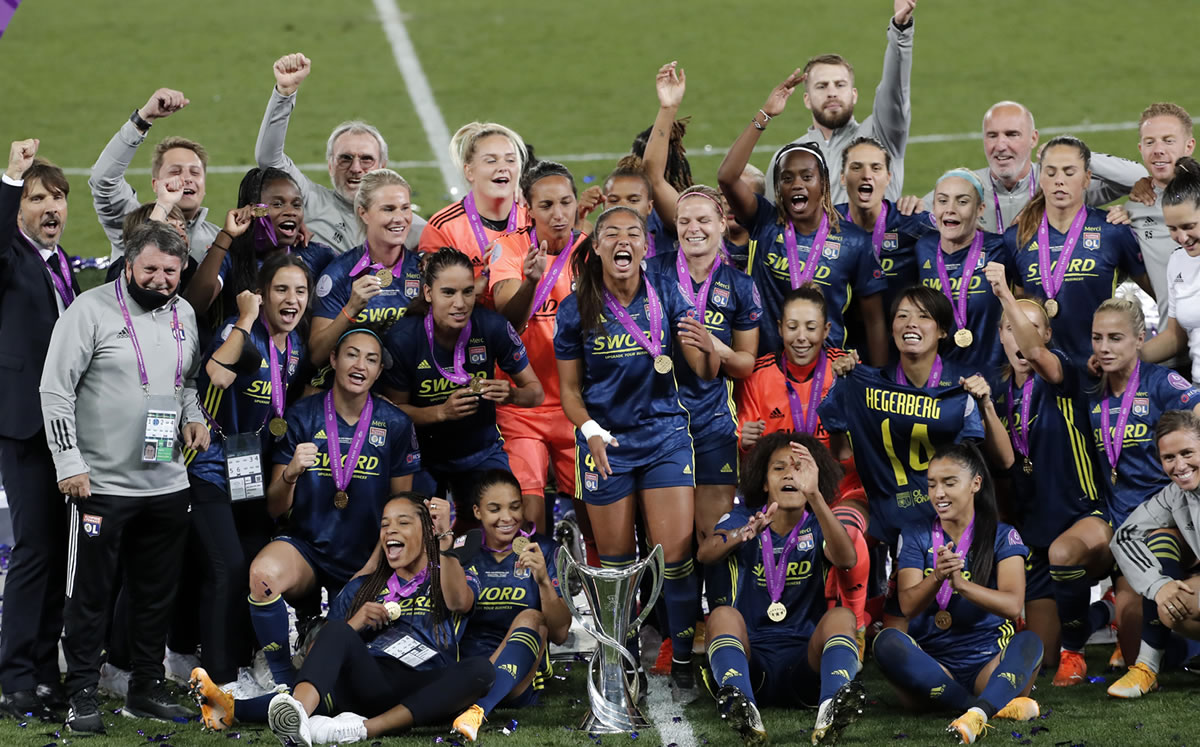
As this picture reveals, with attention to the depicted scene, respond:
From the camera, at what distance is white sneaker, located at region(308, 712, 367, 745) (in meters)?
5.96

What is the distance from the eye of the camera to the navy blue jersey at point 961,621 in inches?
252

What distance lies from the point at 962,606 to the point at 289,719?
2608 millimetres

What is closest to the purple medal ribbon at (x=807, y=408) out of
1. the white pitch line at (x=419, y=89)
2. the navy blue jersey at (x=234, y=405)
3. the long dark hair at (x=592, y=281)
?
the long dark hair at (x=592, y=281)

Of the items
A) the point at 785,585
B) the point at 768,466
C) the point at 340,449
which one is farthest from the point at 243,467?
the point at 785,585

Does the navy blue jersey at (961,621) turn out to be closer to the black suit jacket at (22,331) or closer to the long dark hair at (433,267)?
the long dark hair at (433,267)

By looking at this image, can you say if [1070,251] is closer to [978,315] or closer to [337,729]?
[978,315]

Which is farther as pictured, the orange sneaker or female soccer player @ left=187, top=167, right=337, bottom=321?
female soccer player @ left=187, top=167, right=337, bottom=321

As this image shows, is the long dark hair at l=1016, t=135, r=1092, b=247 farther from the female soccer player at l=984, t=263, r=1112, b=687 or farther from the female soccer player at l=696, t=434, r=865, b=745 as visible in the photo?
the female soccer player at l=696, t=434, r=865, b=745

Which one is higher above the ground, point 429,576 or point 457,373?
point 457,373

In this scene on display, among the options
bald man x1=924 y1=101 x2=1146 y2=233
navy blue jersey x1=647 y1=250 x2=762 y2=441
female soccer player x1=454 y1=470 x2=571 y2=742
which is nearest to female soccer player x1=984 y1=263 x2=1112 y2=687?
bald man x1=924 y1=101 x2=1146 y2=233

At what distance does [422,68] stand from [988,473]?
1318 cm

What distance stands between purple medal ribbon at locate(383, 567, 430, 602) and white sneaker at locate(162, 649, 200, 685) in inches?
41.6

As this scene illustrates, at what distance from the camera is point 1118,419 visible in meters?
6.80

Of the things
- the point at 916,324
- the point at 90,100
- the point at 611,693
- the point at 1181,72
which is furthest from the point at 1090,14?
the point at 611,693
